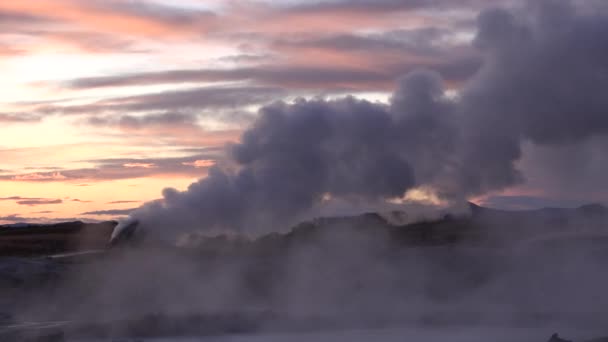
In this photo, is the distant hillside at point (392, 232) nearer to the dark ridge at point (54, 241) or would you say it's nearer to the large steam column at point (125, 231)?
the dark ridge at point (54, 241)

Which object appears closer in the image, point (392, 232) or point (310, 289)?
point (310, 289)

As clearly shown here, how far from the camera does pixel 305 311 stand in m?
33.8

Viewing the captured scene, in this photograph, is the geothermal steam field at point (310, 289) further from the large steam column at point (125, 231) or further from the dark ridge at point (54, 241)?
the dark ridge at point (54, 241)

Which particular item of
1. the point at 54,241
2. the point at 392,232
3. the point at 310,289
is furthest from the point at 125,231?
the point at 54,241

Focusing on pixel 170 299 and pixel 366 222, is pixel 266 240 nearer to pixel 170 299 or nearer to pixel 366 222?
pixel 170 299

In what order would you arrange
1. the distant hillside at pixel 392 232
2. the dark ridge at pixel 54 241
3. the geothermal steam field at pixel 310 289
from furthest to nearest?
the dark ridge at pixel 54 241 → the distant hillside at pixel 392 232 → the geothermal steam field at pixel 310 289

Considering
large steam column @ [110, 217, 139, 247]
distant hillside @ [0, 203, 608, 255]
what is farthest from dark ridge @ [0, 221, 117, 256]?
large steam column @ [110, 217, 139, 247]

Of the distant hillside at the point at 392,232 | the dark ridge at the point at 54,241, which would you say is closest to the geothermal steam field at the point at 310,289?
the distant hillside at the point at 392,232

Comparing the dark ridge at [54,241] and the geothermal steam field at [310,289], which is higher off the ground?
the dark ridge at [54,241]

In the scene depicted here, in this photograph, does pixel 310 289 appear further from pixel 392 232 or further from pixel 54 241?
pixel 54 241

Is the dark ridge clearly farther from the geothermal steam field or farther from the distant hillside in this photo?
the geothermal steam field

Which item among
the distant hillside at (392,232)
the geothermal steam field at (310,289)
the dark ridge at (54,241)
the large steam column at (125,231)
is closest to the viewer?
the geothermal steam field at (310,289)

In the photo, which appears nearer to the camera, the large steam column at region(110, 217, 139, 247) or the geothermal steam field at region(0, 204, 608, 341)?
the geothermal steam field at region(0, 204, 608, 341)

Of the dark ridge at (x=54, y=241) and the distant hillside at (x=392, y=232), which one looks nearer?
the distant hillside at (x=392, y=232)
